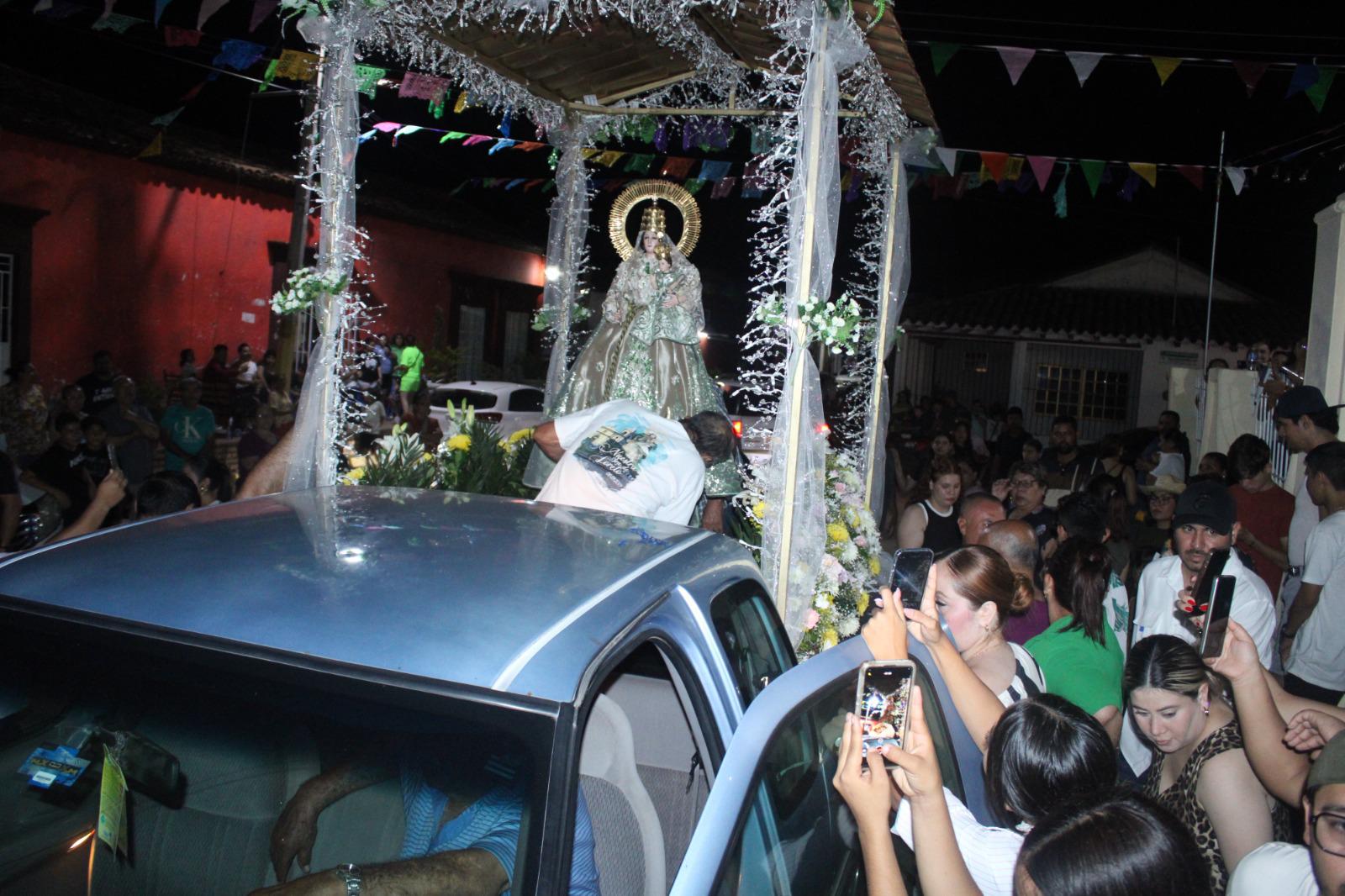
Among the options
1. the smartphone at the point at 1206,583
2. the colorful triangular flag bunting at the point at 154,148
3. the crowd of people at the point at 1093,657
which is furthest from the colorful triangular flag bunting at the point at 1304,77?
the colorful triangular flag bunting at the point at 154,148

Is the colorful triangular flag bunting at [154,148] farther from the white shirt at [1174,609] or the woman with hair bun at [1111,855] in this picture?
the woman with hair bun at [1111,855]

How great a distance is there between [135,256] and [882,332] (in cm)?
1216

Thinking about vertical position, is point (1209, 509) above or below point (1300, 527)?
above

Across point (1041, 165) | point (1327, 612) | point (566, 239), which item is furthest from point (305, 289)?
point (1041, 165)

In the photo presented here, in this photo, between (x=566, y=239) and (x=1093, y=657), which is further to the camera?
(x=566, y=239)

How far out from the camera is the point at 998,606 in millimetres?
3357

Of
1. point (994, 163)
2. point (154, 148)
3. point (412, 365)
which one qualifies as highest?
point (154, 148)

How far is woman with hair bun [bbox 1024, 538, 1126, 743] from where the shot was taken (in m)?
3.71

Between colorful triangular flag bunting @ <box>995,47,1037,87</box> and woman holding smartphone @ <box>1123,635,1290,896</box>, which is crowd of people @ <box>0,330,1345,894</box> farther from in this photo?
colorful triangular flag bunting @ <box>995,47,1037,87</box>

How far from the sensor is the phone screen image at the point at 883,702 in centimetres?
204

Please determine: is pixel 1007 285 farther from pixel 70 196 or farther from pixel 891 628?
pixel 891 628

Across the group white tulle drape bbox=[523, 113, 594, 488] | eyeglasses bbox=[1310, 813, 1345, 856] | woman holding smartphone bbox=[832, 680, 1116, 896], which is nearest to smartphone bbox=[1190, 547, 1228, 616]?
woman holding smartphone bbox=[832, 680, 1116, 896]

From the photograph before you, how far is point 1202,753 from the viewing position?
294 cm

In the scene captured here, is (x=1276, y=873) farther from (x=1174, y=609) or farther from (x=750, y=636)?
(x=1174, y=609)
